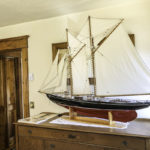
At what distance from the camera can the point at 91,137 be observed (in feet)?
4.97

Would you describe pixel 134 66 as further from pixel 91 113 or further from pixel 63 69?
pixel 63 69

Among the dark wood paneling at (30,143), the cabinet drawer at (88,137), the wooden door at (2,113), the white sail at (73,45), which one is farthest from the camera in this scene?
the wooden door at (2,113)

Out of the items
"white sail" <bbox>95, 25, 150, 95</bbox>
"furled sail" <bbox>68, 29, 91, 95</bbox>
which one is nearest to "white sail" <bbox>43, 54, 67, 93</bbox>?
"furled sail" <bbox>68, 29, 91, 95</bbox>

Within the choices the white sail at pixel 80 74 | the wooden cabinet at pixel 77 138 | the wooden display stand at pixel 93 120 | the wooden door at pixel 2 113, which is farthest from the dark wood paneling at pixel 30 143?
the wooden door at pixel 2 113

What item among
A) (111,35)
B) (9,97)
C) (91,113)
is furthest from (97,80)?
(9,97)

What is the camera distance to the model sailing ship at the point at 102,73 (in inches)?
62.0

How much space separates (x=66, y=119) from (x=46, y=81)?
1.86 feet

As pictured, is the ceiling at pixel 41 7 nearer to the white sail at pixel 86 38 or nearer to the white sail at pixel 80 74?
the white sail at pixel 86 38

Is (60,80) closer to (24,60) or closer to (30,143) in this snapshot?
(30,143)

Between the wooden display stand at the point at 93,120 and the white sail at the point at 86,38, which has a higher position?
the white sail at the point at 86,38

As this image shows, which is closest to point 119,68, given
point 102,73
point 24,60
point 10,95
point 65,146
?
point 102,73

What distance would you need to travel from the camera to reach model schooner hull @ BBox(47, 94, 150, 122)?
5.09 ft

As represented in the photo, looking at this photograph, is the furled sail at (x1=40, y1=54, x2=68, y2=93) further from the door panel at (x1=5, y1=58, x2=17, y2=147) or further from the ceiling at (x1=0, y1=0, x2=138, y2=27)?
the door panel at (x1=5, y1=58, x2=17, y2=147)

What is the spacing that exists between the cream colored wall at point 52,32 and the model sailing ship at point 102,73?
14.0 inches
